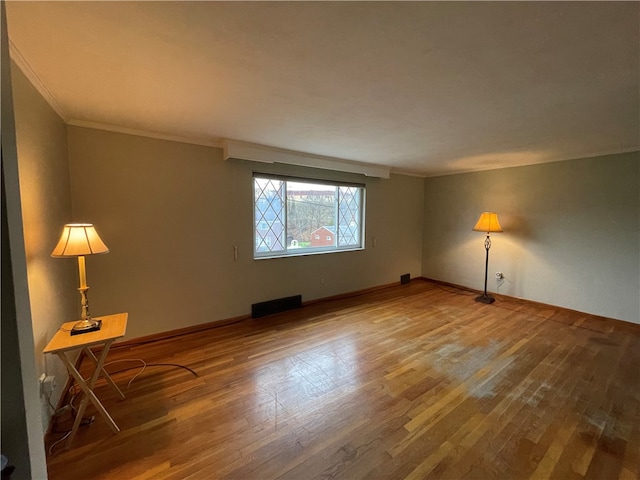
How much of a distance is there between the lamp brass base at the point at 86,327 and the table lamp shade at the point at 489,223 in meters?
4.69

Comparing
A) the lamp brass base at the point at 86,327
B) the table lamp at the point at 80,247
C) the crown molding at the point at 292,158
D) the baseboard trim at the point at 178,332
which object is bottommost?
the baseboard trim at the point at 178,332

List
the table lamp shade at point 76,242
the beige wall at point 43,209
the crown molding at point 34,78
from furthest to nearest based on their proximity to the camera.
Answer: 1. the table lamp shade at point 76,242
2. the beige wall at point 43,209
3. the crown molding at point 34,78

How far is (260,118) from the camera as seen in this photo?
7.56 feet

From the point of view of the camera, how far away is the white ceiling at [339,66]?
1103 millimetres

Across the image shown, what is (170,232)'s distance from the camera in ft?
9.54

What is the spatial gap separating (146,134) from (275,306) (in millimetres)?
2472

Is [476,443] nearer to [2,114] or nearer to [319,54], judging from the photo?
[319,54]

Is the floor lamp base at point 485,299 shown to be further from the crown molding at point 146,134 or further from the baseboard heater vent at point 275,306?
the crown molding at point 146,134

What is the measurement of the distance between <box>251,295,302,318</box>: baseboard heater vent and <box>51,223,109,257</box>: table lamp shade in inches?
79.8

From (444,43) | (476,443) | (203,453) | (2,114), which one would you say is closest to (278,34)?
(444,43)

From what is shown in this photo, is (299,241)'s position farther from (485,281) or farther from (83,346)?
(485,281)

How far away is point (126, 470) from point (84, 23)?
2.16m

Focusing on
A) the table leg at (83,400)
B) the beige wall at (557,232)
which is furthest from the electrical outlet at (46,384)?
the beige wall at (557,232)

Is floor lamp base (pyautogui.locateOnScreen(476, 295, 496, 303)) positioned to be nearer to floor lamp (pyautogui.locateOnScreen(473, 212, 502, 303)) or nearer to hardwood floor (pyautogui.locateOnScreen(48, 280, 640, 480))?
floor lamp (pyautogui.locateOnScreen(473, 212, 502, 303))
